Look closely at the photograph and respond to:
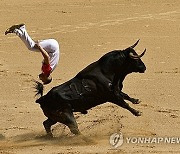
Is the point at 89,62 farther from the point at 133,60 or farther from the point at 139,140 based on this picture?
the point at 139,140

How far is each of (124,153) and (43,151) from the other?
1027mm

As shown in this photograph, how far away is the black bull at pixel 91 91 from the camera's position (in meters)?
9.28

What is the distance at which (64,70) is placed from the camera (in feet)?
45.2

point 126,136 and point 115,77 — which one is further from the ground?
point 115,77

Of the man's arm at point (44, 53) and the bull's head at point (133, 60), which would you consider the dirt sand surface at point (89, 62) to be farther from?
the man's arm at point (44, 53)

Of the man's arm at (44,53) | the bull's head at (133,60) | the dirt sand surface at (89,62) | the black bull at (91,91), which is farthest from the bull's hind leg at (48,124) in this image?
the bull's head at (133,60)

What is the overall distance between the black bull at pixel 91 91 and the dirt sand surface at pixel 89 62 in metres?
0.34

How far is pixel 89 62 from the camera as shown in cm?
1434

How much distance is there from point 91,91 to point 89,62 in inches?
198

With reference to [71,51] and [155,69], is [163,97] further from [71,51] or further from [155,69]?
[71,51]

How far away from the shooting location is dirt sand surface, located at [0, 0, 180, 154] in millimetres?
9422

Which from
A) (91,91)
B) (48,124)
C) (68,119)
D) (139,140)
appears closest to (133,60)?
(91,91)

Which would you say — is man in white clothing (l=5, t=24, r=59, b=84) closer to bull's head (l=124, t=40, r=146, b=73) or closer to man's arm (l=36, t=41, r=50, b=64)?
man's arm (l=36, t=41, r=50, b=64)

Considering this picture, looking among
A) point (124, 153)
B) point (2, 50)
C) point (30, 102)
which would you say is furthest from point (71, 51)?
point (124, 153)
